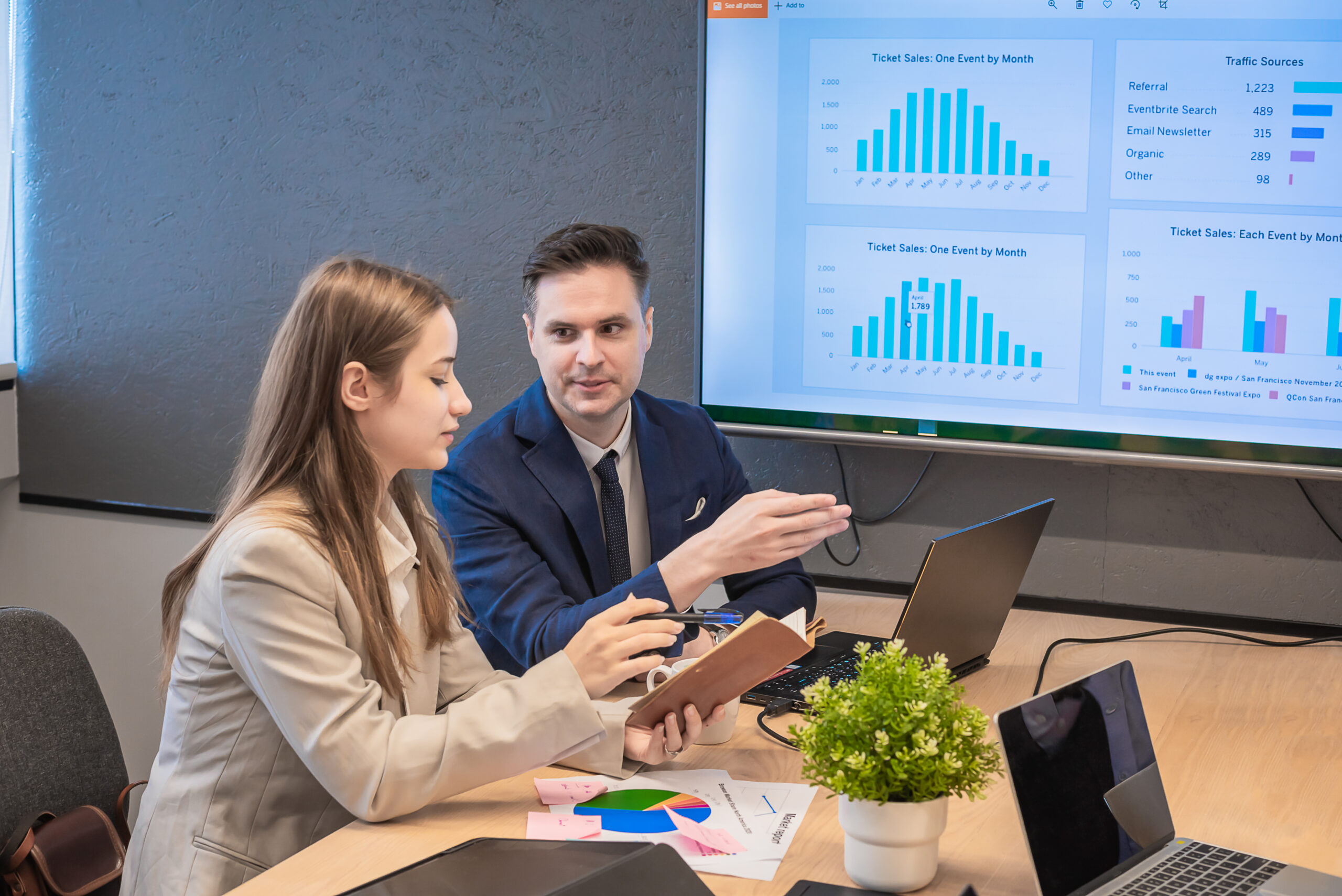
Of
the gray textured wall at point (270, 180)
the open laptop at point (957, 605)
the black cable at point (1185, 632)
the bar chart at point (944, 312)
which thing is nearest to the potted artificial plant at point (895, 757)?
the open laptop at point (957, 605)

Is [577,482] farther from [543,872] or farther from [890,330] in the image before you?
[543,872]

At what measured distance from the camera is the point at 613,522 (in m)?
1.93

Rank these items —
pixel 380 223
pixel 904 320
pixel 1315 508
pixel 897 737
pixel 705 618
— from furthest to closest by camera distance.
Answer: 1. pixel 380 223
2. pixel 904 320
3. pixel 1315 508
4. pixel 705 618
5. pixel 897 737

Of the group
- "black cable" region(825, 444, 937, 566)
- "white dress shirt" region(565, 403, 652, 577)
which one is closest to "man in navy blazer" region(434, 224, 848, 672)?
"white dress shirt" region(565, 403, 652, 577)

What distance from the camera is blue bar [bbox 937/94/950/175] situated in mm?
2156

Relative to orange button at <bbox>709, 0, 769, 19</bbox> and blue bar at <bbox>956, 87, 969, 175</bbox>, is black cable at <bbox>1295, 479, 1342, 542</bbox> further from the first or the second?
orange button at <bbox>709, 0, 769, 19</bbox>

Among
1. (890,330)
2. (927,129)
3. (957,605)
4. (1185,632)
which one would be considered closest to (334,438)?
(957,605)

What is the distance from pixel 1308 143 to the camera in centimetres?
196

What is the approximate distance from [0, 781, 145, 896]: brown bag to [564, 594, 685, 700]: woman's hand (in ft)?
2.07

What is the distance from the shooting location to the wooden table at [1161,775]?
3.74 ft

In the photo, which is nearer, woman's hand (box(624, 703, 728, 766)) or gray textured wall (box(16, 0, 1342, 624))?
woman's hand (box(624, 703, 728, 766))

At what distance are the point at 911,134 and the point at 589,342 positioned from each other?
78 centimetres

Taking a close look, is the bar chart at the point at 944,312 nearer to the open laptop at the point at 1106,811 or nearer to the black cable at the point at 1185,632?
the black cable at the point at 1185,632

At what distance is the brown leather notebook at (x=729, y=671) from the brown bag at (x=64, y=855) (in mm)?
697
